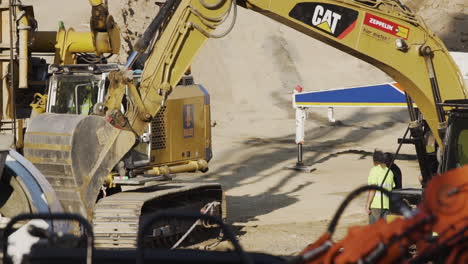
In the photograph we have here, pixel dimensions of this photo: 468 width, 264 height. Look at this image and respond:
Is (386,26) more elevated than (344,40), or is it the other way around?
(386,26)

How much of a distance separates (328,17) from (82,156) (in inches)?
137

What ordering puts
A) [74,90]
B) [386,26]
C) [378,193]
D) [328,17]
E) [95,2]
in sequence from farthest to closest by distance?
[74,90], [95,2], [378,193], [328,17], [386,26]

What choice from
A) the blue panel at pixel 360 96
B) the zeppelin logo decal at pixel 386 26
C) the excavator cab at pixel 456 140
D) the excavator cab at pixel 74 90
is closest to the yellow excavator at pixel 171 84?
the zeppelin logo decal at pixel 386 26

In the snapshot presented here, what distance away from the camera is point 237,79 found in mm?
34625

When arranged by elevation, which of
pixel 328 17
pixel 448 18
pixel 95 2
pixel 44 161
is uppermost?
pixel 448 18

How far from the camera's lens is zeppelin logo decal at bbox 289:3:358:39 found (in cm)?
1212

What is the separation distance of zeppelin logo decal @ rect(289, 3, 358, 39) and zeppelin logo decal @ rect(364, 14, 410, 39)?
18 centimetres

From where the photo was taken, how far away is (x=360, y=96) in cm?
2273

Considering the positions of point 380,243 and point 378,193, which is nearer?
point 380,243

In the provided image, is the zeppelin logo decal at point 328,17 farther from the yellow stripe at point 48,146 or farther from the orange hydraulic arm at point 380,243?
the orange hydraulic arm at point 380,243

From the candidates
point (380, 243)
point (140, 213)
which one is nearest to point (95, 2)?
point (140, 213)

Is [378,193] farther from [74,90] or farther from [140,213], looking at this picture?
[74,90]

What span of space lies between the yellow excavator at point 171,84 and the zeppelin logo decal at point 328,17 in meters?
0.01

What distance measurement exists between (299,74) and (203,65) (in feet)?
13.1
